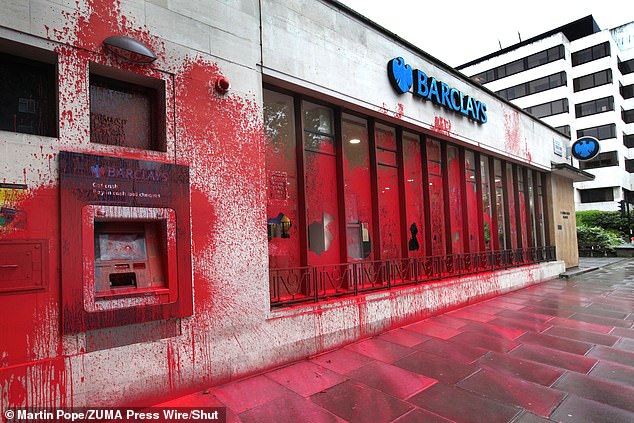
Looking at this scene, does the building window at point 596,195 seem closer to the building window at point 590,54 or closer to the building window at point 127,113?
the building window at point 590,54

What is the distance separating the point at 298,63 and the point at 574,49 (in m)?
46.4

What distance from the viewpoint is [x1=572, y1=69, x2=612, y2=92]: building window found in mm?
36938

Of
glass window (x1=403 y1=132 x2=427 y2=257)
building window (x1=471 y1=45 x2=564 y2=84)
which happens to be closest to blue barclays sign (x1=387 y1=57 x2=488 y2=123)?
glass window (x1=403 y1=132 x2=427 y2=257)

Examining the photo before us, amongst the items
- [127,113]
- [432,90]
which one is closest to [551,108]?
[432,90]

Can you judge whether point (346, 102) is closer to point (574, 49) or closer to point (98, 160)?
point (98, 160)

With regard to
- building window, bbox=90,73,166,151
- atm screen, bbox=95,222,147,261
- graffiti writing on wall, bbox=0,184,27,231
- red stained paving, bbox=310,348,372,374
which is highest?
building window, bbox=90,73,166,151

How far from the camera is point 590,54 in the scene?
38125 millimetres

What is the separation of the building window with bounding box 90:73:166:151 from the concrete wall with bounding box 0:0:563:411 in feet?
0.72

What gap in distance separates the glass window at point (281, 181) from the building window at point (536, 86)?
39.9m

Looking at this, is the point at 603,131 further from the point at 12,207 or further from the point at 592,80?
the point at 12,207

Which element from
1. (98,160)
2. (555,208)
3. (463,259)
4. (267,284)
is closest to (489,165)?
(463,259)

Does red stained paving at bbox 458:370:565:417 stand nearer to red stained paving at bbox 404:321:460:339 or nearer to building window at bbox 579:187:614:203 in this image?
red stained paving at bbox 404:321:460:339

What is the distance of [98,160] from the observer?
3.78 meters

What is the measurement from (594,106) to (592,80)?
2793 millimetres
